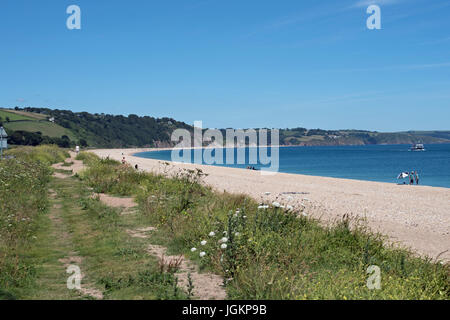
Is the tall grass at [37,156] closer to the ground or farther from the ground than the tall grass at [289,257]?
farther from the ground

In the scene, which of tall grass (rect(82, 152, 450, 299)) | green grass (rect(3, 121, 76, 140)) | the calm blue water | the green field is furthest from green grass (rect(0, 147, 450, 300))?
the green field

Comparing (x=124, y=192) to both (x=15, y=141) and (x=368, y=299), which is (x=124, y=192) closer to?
(x=368, y=299)

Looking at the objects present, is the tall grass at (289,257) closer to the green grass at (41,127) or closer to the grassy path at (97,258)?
the grassy path at (97,258)

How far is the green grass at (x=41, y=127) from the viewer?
12306cm

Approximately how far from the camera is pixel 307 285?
5.40 m

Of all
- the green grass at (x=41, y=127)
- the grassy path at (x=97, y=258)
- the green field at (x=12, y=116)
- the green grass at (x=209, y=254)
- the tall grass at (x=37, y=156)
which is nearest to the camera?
the green grass at (x=209, y=254)

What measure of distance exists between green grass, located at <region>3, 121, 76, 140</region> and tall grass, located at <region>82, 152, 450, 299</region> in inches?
4939

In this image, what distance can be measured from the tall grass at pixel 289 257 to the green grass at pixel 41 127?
12545cm

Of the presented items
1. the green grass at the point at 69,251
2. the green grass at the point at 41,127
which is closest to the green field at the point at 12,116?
the green grass at the point at 41,127

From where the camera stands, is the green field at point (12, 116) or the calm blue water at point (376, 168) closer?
the calm blue water at point (376, 168)

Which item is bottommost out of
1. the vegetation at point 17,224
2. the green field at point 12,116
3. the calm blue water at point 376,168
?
the calm blue water at point 376,168

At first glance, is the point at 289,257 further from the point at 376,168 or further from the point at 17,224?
the point at 376,168

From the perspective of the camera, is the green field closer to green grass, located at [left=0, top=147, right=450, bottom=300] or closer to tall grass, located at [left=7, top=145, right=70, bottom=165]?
tall grass, located at [left=7, top=145, right=70, bottom=165]
